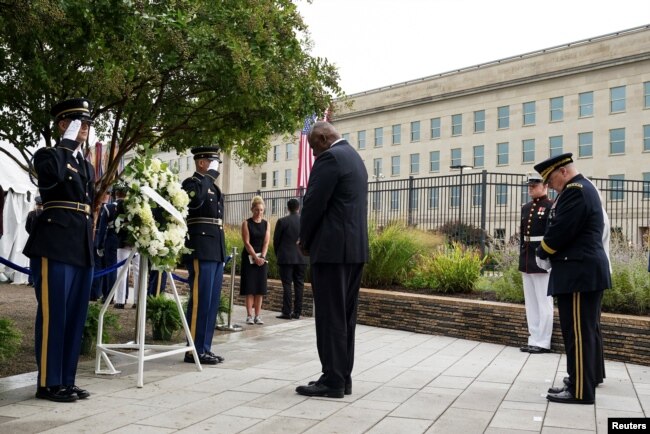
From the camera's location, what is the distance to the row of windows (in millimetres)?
57719

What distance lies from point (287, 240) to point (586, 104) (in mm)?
52589

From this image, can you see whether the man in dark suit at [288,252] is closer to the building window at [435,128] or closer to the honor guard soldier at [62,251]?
the honor guard soldier at [62,251]

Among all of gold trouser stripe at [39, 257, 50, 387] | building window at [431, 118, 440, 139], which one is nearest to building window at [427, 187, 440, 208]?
gold trouser stripe at [39, 257, 50, 387]

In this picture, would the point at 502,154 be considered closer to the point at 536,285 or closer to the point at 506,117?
the point at 506,117

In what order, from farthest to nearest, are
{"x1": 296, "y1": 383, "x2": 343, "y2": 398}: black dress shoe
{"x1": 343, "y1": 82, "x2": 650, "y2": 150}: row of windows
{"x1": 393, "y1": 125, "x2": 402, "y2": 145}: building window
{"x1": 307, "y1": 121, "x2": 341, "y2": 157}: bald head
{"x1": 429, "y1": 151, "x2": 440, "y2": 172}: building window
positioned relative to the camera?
1. {"x1": 393, "y1": 125, "x2": 402, "y2": 145}: building window
2. {"x1": 429, "y1": 151, "x2": 440, "y2": 172}: building window
3. {"x1": 343, "y1": 82, "x2": 650, "y2": 150}: row of windows
4. {"x1": 307, "y1": 121, "x2": 341, "y2": 157}: bald head
5. {"x1": 296, "y1": 383, "x2": 343, "y2": 398}: black dress shoe

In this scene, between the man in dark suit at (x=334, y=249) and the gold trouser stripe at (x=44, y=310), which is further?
the man in dark suit at (x=334, y=249)

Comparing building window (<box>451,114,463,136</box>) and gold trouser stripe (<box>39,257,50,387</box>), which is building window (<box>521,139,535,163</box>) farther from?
gold trouser stripe (<box>39,257,50,387</box>)

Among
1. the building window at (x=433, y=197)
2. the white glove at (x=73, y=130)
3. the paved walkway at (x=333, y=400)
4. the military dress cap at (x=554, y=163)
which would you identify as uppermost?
the building window at (x=433, y=197)

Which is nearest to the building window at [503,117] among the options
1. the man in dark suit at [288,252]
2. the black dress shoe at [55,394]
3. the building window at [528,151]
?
the building window at [528,151]

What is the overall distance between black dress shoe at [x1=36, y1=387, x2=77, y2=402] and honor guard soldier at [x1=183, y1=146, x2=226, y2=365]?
2.17 m

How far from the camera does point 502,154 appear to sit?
65500 millimetres

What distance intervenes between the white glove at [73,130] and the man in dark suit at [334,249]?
6.80 feet

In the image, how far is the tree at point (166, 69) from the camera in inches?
321

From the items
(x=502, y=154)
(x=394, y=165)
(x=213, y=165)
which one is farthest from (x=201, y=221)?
(x=394, y=165)
